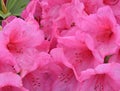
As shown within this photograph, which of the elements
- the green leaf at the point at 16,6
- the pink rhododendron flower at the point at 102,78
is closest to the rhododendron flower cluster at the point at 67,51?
the pink rhododendron flower at the point at 102,78

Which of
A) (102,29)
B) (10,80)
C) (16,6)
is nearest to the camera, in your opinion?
(10,80)

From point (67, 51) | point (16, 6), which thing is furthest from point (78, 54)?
point (16, 6)

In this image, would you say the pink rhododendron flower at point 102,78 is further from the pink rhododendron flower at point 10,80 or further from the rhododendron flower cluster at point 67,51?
the pink rhododendron flower at point 10,80

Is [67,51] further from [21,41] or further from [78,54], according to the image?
[21,41]

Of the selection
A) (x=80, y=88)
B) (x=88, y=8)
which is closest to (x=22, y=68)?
(x=80, y=88)

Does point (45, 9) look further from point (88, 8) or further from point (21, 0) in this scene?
point (21, 0)

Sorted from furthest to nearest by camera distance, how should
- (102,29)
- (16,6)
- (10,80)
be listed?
(16,6)
(102,29)
(10,80)
